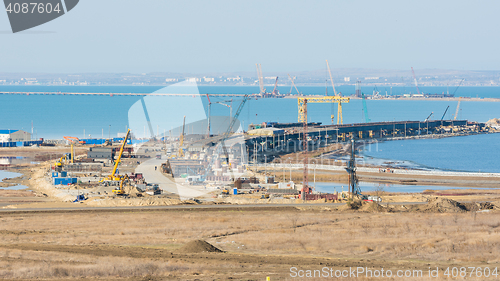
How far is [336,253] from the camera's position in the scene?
53.3 ft

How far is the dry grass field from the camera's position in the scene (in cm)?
1320

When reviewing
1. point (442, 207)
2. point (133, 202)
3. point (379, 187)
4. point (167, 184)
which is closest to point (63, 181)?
point (167, 184)

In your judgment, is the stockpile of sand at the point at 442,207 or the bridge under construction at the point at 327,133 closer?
the stockpile of sand at the point at 442,207

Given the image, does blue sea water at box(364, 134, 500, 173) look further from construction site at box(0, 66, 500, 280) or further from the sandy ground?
the sandy ground

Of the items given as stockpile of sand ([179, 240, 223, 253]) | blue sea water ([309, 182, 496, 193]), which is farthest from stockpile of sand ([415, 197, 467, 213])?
blue sea water ([309, 182, 496, 193])

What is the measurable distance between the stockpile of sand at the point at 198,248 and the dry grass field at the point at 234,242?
18 cm

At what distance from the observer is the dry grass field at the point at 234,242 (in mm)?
13195

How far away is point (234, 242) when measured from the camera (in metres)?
17.9

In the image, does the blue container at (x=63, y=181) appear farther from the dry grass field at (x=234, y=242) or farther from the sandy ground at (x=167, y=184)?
the dry grass field at (x=234, y=242)

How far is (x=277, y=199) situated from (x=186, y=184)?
11.7 metres

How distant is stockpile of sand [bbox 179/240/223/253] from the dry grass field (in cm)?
18

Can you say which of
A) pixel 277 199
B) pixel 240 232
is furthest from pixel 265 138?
pixel 240 232

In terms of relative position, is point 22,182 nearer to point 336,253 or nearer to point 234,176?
point 234,176

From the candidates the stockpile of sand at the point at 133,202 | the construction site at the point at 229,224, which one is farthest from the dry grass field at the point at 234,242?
the stockpile of sand at the point at 133,202
